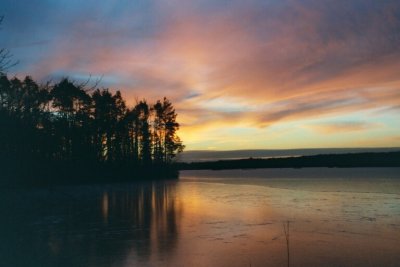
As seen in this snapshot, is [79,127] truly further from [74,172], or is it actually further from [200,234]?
[200,234]

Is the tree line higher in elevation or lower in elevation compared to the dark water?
higher

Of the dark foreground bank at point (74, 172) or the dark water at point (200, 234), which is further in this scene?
the dark foreground bank at point (74, 172)

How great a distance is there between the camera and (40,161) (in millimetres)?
29938

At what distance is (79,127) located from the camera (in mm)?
48219

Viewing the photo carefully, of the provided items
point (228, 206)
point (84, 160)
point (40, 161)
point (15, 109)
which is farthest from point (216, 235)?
point (84, 160)

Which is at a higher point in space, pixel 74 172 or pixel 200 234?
pixel 74 172

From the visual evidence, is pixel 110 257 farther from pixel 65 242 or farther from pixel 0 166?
pixel 0 166

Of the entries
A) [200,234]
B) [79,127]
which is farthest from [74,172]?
[200,234]

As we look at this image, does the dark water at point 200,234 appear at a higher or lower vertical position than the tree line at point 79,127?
lower

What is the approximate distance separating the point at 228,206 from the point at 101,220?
7.60m

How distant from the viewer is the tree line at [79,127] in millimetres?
23562

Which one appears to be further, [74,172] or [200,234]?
[74,172]

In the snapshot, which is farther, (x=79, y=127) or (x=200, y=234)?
(x=79, y=127)

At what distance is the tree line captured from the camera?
77.3ft
